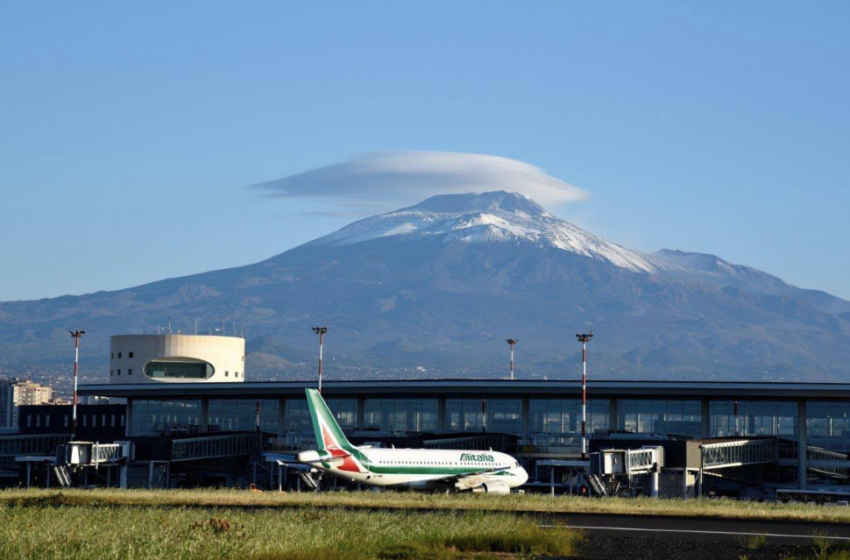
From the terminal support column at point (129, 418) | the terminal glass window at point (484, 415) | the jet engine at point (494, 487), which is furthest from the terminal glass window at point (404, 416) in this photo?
the jet engine at point (494, 487)

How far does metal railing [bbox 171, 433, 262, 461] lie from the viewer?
105 meters

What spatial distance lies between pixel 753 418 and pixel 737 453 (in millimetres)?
11284

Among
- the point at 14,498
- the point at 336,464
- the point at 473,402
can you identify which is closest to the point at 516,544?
the point at 14,498

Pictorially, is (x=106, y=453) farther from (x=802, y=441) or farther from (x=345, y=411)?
(x=802, y=441)

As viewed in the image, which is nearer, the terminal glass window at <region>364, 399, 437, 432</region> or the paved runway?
the paved runway

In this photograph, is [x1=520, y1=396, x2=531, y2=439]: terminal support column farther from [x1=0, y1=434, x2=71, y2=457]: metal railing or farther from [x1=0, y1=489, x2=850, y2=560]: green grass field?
[x1=0, y1=489, x2=850, y2=560]: green grass field

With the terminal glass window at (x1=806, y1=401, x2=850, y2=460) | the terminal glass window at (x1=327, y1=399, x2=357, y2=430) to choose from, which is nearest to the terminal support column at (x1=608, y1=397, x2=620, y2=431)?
the terminal glass window at (x1=806, y1=401, x2=850, y2=460)

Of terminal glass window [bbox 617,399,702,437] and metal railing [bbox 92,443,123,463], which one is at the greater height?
terminal glass window [bbox 617,399,702,437]

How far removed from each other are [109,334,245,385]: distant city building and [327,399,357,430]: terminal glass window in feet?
141

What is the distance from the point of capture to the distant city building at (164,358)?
6624 inches

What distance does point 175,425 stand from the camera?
443 ft

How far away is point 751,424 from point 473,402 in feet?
85.5

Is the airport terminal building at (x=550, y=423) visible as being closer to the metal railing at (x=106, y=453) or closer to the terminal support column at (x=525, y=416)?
the terminal support column at (x=525, y=416)

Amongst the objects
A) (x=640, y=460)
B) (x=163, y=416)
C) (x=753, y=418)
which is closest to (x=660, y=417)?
(x=753, y=418)
